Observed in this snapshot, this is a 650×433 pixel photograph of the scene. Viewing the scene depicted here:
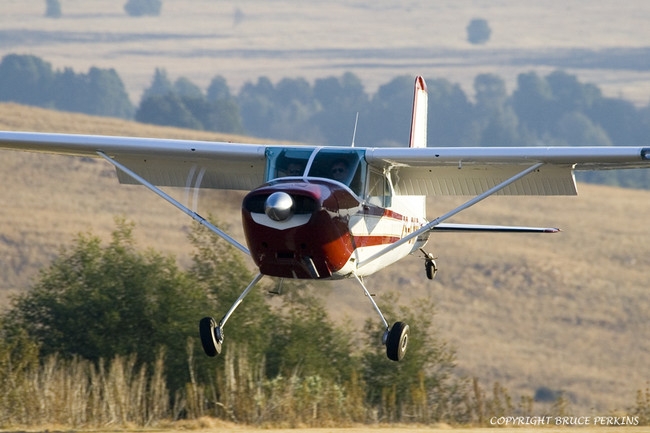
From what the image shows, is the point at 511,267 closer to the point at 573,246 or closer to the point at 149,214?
the point at 573,246

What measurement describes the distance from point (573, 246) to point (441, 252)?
841 cm

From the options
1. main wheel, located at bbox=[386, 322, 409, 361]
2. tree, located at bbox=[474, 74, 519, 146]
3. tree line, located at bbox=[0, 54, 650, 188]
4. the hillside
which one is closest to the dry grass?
tree, located at bbox=[474, 74, 519, 146]

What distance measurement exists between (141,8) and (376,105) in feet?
151

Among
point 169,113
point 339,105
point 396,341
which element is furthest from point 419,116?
point 339,105

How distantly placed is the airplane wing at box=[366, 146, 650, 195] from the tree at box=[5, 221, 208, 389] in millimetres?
10503

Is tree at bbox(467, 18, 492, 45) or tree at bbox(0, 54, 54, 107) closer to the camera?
tree at bbox(0, 54, 54, 107)

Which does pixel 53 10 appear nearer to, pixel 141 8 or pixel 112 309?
pixel 141 8

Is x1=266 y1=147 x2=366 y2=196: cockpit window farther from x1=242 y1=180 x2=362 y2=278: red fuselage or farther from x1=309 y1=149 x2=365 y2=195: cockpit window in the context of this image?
x1=242 y1=180 x2=362 y2=278: red fuselage

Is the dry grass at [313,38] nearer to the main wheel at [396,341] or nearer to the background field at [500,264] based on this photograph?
the background field at [500,264]

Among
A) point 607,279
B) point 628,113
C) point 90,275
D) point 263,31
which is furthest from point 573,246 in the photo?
point 263,31

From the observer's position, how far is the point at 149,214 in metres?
50.9

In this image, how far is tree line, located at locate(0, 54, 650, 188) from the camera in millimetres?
141875

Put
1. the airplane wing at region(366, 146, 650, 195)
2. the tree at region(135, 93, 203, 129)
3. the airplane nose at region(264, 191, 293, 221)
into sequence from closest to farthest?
the airplane nose at region(264, 191, 293, 221)
the airplane wing at region(366, 146, 650, 195)
the tree at region(135, 93, 203, 129)

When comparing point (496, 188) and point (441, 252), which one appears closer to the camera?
point (496, 188)
